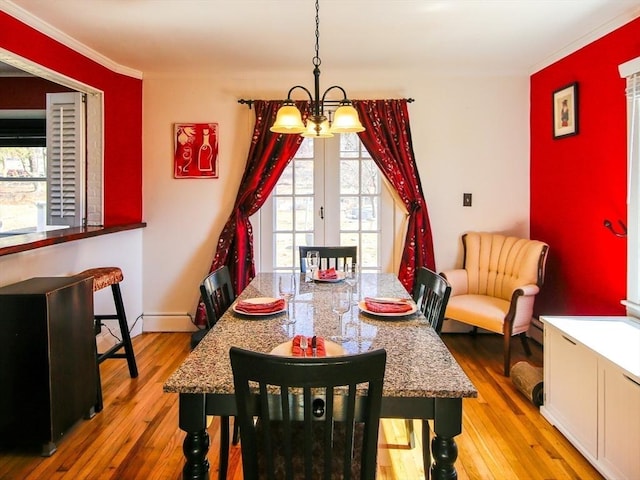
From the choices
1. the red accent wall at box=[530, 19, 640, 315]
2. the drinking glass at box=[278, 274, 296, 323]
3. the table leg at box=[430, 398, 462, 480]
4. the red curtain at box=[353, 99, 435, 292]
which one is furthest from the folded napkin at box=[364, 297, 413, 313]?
the red curtain at box=[353, 99, 435, 292]

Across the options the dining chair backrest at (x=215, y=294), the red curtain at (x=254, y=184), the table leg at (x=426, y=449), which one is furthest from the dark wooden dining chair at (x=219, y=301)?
the red curtain at (x=254, y=184)

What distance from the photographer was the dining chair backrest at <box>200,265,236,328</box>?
1.95m

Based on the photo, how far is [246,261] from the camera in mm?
3883

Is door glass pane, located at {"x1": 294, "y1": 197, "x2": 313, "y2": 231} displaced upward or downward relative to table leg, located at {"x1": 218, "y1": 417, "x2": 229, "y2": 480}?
upward

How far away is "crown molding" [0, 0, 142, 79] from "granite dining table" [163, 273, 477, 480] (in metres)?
2.27

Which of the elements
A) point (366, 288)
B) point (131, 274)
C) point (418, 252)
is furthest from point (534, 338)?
point (131, 274)

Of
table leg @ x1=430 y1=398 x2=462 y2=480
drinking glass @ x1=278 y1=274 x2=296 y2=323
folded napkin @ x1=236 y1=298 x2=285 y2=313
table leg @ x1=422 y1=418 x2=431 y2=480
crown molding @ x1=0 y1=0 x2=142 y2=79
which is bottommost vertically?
table leg @ x1=422 y1=418 x2=431 y2=480

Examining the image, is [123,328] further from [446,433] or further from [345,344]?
[446,433]

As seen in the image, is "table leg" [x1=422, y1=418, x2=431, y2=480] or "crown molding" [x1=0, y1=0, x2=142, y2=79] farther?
"crown molding" [x1=0, y1=0, x2=142, y2=79]

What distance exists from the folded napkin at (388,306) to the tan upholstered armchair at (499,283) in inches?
57.7

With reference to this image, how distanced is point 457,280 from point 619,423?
1.89 meters

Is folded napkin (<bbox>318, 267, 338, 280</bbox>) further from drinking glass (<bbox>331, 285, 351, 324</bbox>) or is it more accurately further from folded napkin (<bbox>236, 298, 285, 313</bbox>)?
folded napkin (<bbox>236, 298, 285, 313</bbox>)

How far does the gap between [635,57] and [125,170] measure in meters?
3.83

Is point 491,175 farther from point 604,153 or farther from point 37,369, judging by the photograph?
point 37,369
